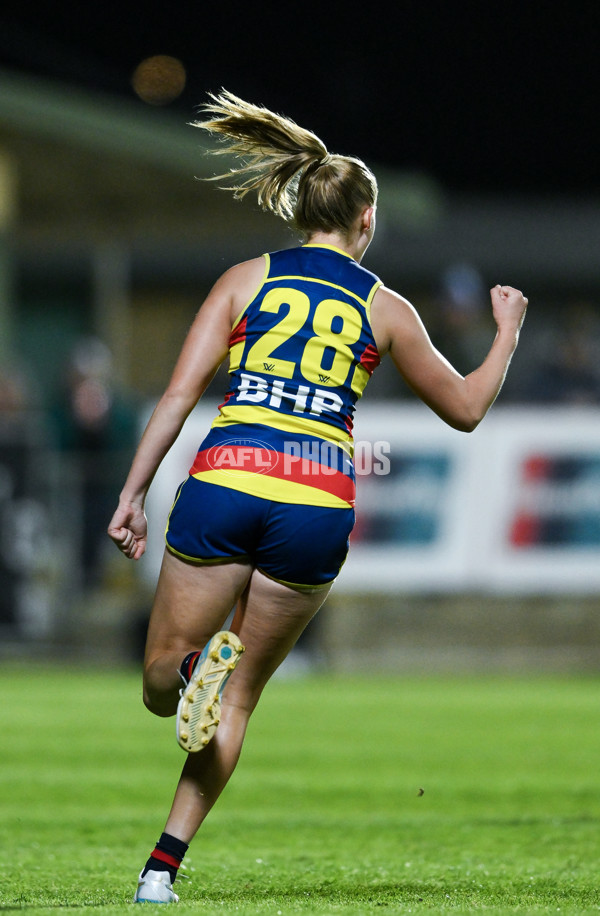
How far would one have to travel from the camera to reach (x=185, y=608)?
13.5 ft

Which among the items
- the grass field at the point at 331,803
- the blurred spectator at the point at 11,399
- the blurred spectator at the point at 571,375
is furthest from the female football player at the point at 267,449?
the blurred spectator at the point at 11,399

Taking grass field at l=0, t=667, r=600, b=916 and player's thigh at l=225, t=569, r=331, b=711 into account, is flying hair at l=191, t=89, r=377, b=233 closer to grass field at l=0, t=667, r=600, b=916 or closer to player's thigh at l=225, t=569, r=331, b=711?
player's thigh at l=225, t=569, r=331, b=711

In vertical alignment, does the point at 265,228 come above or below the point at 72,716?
above

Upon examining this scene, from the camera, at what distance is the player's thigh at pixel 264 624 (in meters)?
4.18

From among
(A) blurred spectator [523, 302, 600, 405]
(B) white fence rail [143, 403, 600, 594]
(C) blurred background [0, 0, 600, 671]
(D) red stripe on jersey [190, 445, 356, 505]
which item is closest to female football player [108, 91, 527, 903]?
(D) red stripe on jersey [190, 445, 356, 505]

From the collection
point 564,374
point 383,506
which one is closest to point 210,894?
point 383,506

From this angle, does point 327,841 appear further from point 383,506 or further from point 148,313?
point 148,313

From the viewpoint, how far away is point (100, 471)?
14164 millimetres

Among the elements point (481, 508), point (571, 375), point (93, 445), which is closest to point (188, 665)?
point (481, 508)

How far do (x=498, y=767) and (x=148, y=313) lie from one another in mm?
17375

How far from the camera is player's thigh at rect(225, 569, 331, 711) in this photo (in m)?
4.18

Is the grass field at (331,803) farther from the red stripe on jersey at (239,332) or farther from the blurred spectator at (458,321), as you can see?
the blurred spectator at (458,321)

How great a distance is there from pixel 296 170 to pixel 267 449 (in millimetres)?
873

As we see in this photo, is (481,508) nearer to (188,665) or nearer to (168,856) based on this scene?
(168,856)
